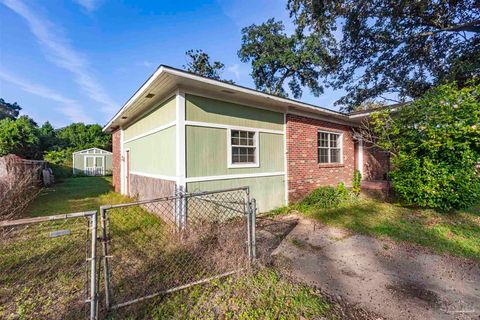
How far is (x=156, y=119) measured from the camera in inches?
258

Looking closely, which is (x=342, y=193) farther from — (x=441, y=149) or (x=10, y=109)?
(x=10, y=109)

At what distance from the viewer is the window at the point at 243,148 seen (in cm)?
611

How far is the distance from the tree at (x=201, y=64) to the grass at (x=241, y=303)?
23.2m

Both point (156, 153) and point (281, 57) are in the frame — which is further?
point (281, 57)

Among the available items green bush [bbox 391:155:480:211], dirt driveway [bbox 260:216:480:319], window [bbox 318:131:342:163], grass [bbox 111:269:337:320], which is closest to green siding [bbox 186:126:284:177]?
dirt driveway [bbox 260:216:480:319]

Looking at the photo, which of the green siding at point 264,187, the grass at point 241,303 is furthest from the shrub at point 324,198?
the grass at point 241,303

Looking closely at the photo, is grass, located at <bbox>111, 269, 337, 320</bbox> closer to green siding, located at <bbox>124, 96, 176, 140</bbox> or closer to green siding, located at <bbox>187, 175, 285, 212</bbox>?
green siding, located at <bbox>187, 175, 285, 212</bbox>

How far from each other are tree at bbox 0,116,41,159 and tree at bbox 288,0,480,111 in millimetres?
17398

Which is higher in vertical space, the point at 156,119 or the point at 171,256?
the point at 156,119

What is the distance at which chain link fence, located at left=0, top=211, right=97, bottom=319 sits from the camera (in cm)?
210

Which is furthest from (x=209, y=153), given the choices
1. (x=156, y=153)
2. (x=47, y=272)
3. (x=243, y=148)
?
(x=47, y=272)

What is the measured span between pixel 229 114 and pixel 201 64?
20.1 m

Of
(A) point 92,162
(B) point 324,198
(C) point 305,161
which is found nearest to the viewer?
(B) point 324,198

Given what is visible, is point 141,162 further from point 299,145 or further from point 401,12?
point 401,12
